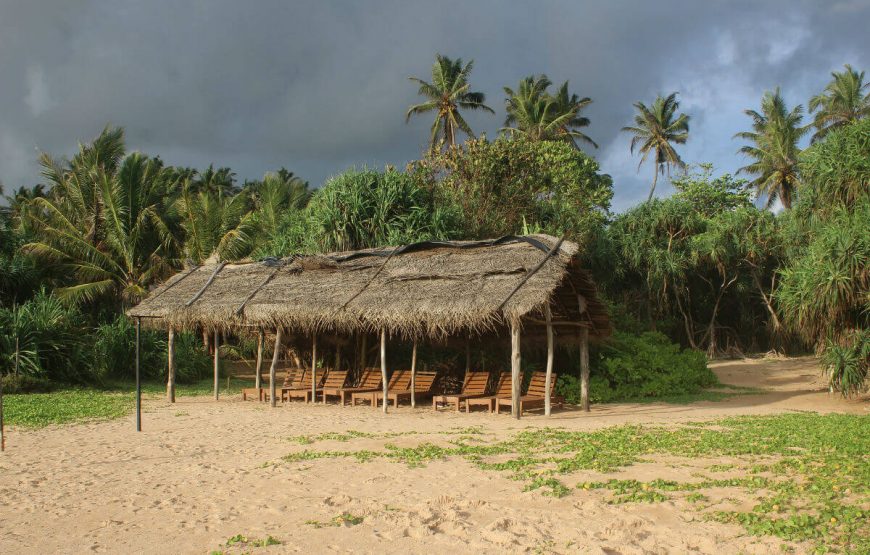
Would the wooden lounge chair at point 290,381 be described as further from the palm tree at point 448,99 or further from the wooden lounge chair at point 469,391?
the palm tree at point 448,99

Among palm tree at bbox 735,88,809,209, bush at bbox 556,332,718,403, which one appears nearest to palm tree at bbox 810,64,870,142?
palm tree at bbox 735,88,809,209

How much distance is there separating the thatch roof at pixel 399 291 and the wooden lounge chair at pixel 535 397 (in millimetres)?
1215

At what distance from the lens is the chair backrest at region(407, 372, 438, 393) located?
1498cm

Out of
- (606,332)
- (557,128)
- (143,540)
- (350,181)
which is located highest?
(557,128)

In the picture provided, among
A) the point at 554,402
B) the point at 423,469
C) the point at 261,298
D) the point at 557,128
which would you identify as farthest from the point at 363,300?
the point at 557,128

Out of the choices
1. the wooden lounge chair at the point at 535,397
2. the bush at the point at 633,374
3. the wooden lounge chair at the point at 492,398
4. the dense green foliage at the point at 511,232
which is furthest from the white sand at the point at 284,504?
Result: the dense green foliage at the point at 511,232

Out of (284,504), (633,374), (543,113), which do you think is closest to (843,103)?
(543,113)

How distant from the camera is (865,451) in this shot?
8.03 meters

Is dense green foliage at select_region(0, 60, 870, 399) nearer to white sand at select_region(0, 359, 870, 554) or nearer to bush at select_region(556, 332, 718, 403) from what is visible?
bush at select_region(556, 332, 718, 403)

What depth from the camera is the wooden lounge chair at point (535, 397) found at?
1288 cm

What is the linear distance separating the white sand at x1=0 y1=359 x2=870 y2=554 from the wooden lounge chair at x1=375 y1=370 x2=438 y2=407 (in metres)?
3.85

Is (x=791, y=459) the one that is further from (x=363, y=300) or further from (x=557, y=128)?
(x=557, y=128)

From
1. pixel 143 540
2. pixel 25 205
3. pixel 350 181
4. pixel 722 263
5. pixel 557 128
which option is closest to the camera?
pixel 143 540

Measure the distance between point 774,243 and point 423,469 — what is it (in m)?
20.9
